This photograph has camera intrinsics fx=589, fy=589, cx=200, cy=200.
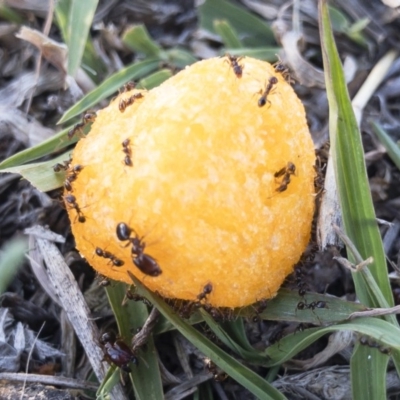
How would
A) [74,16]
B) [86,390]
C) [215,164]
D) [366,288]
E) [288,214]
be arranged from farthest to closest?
1. [74,16]
2. [86,390]
3. [366,288]
4. [288,214]
5. [215,164]

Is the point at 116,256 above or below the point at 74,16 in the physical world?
below

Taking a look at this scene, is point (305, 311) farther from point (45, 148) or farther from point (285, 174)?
point (45, 148)

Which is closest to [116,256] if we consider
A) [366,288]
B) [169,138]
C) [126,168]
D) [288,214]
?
[126,168]

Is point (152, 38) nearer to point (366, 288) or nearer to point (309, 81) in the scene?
point (309, 81)

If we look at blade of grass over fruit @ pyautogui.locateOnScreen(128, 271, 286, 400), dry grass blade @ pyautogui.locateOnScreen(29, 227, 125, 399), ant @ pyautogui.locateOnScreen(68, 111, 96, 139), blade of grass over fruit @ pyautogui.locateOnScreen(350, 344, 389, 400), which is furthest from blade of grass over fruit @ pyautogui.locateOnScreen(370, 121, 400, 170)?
dry grass blade @ pyautogui.locateOnScreen(29, 227, 125, 399)

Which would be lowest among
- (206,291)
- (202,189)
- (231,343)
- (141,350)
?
(141,350)

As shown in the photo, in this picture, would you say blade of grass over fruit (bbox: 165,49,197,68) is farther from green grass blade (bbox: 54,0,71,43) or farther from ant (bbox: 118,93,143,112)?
ant (bbox: 118,93,143,112)

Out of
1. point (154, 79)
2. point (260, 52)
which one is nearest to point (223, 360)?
point (154, 79)
